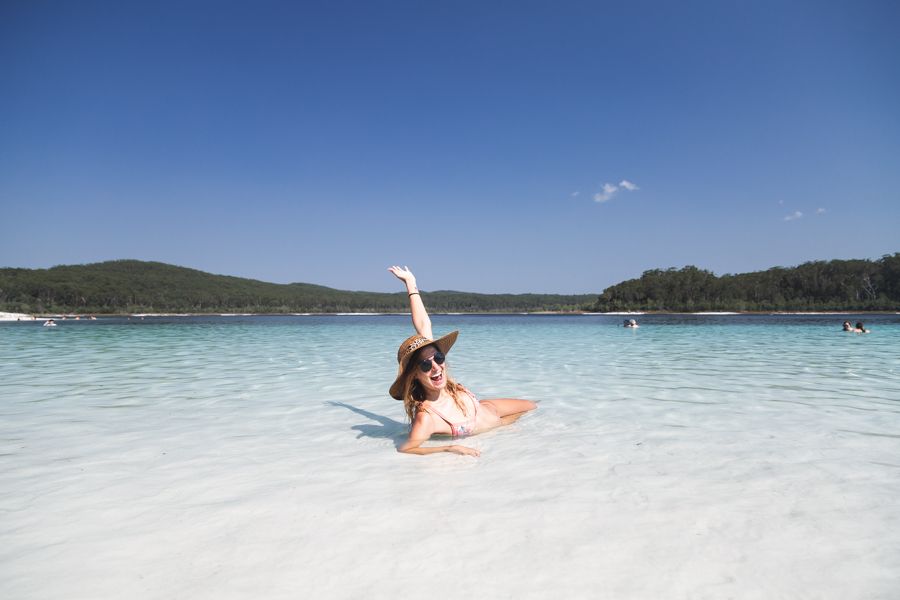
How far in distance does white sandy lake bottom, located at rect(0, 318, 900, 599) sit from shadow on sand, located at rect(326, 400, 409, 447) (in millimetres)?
47

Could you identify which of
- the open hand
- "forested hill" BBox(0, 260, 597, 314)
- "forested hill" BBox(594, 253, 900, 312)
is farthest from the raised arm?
"forested hill" BBox(0, 260, 597, 314)

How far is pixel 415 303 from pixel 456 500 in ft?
10.4

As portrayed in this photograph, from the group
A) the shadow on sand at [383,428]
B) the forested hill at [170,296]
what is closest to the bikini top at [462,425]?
the shadow on sand at [383,428]

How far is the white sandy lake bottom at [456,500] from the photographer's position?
2.64 metres

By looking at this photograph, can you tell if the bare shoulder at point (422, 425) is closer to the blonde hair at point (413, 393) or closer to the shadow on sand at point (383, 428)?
the blonde hair at point (413, 393)

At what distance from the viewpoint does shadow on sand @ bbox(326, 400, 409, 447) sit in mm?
5910

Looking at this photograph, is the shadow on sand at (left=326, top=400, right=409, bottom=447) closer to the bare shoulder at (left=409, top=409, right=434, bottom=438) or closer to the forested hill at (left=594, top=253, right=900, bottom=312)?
the bare shoulder at (left=409, top=409, right=434, bottom=438)

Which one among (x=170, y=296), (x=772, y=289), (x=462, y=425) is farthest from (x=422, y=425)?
(x=170, y=296)

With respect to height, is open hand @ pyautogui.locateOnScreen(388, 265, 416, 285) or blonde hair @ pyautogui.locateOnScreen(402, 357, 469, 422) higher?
open hand @ pyautogui.locateOnScreen(388, 265, 416, 285)

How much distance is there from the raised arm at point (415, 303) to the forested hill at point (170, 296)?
131 m

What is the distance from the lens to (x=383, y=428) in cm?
636

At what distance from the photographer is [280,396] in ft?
28.1

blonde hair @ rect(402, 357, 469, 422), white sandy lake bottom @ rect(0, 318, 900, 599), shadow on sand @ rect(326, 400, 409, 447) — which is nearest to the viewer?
white sandy lake bottom @ rect(0, 318, 900, 599)

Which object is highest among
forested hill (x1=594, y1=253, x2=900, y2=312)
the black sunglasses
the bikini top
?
forested hill (x1=594, y1=253, x2=900, y2=312)
